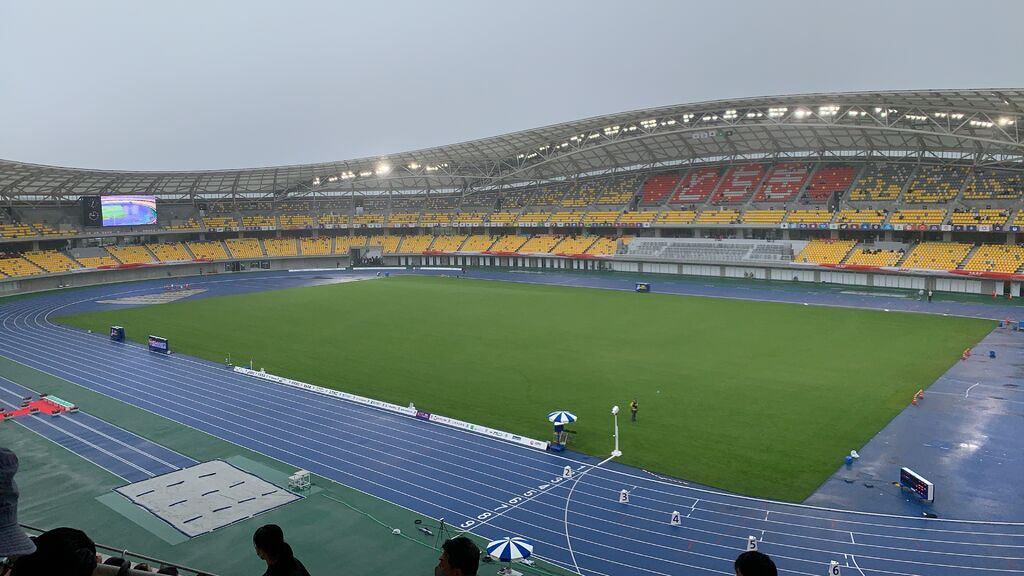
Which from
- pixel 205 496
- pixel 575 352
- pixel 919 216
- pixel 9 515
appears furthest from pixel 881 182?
pixel 9 515

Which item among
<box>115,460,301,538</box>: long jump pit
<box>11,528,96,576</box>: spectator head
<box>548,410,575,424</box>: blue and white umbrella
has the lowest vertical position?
<box>115,460,301,538</box>: long jump pit

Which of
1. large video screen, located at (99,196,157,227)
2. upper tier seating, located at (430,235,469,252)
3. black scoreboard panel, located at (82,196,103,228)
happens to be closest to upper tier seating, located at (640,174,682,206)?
upper tier seating, located at (430,235,469,252)

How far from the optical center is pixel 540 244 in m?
72.8

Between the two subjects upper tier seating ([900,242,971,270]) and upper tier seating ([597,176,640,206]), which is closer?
upper tier seating ([900,242,971,270])

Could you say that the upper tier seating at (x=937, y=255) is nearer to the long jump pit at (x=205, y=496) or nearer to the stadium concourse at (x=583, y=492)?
the stadium concourse at (x=583, y=492)

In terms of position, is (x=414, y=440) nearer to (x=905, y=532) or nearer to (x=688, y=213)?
(x=905, y=532)

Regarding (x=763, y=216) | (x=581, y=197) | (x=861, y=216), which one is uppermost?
(x=581, y=197)

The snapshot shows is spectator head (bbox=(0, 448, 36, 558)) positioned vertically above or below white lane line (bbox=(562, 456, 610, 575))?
above

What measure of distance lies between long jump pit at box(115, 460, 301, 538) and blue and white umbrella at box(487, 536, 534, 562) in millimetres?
6052

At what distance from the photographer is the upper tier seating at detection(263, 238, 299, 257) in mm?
76812

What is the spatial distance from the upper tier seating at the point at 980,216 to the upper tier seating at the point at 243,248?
6645 centimetres

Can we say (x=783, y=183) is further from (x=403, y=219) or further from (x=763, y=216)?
(x=403, y=219)

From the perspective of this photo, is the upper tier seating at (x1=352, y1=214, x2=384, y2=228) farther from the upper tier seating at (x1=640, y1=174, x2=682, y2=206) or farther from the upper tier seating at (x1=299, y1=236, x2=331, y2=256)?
the upper tier seating at (x1=640, y1=174, x2=682, y2=206)

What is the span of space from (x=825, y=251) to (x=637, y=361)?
32.8 meters
